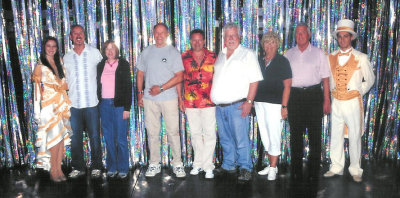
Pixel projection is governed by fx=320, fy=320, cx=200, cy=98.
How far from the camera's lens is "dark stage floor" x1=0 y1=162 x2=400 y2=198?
2.28 meters

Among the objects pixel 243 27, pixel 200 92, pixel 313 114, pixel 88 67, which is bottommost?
pixel 313 114

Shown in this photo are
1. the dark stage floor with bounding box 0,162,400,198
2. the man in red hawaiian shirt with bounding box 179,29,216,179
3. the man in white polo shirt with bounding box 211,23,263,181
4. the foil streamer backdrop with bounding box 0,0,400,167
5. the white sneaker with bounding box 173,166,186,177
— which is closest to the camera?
the dark stage floor with bounding box 0,162,400,198

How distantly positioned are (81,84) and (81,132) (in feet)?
1.38

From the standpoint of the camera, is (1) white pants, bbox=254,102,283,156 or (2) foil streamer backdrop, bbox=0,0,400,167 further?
(2) foil streamer backdrop, bbox=0,0,400,167

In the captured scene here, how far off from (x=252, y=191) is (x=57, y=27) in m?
2.24

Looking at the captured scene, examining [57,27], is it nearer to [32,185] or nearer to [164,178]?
[32,185]

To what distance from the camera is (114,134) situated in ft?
8.60

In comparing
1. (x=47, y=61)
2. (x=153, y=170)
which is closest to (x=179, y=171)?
(x=153, y=170)

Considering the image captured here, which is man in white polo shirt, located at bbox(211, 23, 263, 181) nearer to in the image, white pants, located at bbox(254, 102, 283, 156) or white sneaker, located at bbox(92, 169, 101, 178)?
white pants, located at bbox(254, 102, 283, 156)

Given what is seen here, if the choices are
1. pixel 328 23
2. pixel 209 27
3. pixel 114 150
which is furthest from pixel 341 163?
→ pixel 114 150

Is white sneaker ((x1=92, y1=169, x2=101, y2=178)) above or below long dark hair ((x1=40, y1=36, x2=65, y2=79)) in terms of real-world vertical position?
below

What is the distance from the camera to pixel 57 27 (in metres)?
2.94

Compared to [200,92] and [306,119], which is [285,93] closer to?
[306,119]

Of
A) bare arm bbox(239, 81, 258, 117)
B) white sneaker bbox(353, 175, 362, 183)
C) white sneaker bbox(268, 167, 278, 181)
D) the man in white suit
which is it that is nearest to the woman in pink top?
bare arm bbox(239, 81, 258, 117)
